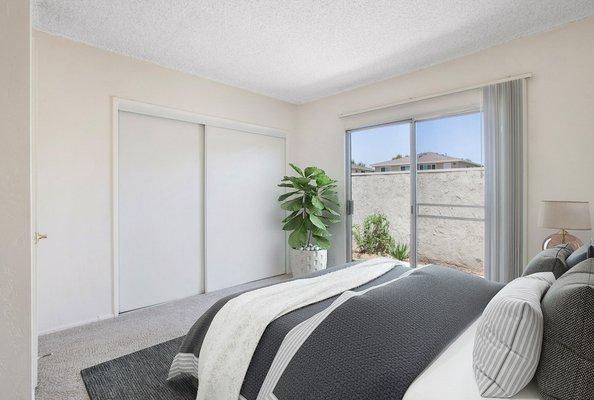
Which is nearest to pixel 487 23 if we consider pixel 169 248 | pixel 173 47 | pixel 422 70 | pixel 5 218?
pixel 422 70

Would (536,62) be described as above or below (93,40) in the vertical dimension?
below

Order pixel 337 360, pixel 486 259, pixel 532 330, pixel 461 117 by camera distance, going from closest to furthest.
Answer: pixel 532 330, pixel 337 360, pixel 486 259, pixel 461 117

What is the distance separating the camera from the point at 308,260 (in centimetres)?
380

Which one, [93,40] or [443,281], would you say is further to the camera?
[93,40]

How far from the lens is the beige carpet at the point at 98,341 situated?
1.86 meters

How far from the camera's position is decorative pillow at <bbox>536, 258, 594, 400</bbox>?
31.3 inches

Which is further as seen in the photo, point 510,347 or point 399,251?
point 399,251

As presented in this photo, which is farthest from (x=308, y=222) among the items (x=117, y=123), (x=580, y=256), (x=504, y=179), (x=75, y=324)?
(x=580, y=256)

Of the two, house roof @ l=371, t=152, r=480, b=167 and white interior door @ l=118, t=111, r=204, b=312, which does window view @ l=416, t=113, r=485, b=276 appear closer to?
house roof @ l=371, t=152, r=480, b=167

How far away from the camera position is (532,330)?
2.96 feet

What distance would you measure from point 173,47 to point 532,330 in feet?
10.6

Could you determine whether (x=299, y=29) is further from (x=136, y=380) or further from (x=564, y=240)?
(x=136, y=380)

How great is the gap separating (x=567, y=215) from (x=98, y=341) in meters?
3.61

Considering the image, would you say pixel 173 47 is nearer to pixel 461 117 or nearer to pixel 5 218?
pixel 5 218
